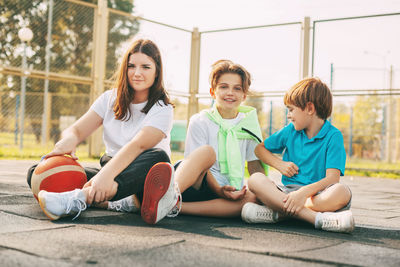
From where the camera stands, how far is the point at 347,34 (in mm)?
7617

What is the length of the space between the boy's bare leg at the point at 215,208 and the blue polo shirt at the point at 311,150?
332 mm

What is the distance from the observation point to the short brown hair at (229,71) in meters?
2.91

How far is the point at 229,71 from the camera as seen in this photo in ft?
9.55

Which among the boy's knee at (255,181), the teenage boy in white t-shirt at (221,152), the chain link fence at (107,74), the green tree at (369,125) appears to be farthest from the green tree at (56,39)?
the boy's knee at (255,181)

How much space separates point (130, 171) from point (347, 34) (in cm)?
619

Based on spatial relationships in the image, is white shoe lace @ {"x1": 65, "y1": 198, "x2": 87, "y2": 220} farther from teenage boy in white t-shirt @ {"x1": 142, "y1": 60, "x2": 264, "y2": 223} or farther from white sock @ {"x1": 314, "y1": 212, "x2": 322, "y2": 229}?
white sock @ {"x1": 314, "y1": 212, "x2": 322, "y2": 229}

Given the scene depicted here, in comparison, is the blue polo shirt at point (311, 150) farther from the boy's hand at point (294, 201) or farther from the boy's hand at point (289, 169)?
the boy's hand at point (294, 201)

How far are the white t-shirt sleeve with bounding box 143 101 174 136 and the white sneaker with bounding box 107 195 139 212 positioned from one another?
41 centimetres

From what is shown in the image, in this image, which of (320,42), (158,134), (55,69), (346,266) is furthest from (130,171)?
(55,69)

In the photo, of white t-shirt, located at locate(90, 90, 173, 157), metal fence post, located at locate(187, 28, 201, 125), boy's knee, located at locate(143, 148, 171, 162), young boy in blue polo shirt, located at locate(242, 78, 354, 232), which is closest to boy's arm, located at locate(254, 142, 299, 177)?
young boy in blue polo shirt, located at locate(242, 78, 354, 232)

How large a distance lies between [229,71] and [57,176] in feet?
3.86

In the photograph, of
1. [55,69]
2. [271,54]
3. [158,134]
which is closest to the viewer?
[158,134]

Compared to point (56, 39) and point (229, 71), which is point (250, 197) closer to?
point (229, 71)

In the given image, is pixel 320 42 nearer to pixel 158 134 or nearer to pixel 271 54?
pixel 271 54
